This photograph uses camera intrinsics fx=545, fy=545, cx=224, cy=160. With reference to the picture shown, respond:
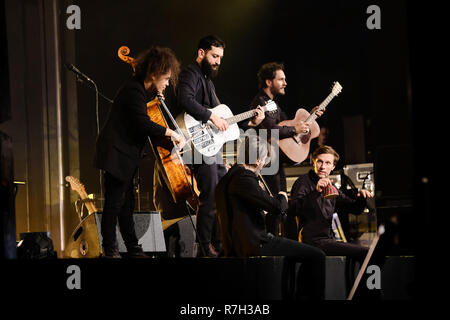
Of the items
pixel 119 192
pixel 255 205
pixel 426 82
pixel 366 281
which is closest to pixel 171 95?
pixel 119 192

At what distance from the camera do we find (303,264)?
358 centimetres

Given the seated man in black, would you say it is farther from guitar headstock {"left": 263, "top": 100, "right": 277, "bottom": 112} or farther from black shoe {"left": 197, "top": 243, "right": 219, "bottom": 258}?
guitar headstock {"left": 263, "top": 100, "right": 277, "bottom": 112}

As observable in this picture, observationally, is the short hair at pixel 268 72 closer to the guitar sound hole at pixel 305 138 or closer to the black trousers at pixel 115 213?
the guitar sound hole at pixel 305 138

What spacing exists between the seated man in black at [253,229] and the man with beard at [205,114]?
0.35 metres

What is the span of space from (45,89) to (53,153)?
679 millimetres

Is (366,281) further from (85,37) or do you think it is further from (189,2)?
(85,37)

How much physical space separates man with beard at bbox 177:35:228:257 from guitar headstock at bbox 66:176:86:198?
1.58 metres

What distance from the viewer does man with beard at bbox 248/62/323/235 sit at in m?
4.72

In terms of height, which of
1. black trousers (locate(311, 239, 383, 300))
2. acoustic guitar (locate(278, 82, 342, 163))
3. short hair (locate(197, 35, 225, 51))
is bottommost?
black trousers (locate(311, 239, 383, 300))

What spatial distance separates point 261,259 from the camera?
3.43 metres

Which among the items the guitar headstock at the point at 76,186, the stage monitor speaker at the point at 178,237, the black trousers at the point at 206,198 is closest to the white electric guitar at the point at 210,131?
the black trousers at the point at 206,198

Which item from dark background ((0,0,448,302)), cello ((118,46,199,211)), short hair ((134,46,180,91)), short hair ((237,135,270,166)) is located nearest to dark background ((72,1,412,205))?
dark background ((0,0,448,302))

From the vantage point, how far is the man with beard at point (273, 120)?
4719 millimetres

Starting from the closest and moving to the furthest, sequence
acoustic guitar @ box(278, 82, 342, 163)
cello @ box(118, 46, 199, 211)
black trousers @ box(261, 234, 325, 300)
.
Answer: black trousers @ box(261, 234, 325, 300), cello @ box(118, 46, 199, 211), acoustic guitar @ box(278, 82, 342, 163)
